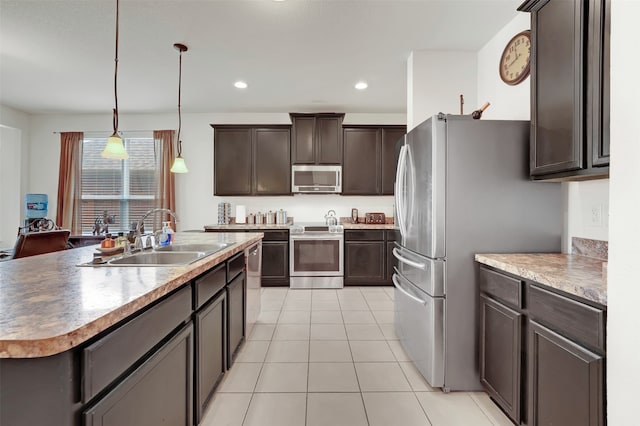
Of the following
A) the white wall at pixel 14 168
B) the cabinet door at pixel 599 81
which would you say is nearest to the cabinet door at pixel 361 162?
the cabinet door at pixel 599 81

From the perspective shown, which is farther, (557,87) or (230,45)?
(230,45)

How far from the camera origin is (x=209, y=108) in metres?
4.71

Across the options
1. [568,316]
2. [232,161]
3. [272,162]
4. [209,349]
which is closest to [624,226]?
[568,316]

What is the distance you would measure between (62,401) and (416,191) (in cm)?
201

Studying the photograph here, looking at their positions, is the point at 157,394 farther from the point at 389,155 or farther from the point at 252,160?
the point at 389,155

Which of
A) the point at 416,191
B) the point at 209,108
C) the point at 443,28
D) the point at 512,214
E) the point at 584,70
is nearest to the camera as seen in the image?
the point at 584,70

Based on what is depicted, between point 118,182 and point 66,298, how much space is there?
15.8ft

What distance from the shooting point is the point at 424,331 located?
1.96m

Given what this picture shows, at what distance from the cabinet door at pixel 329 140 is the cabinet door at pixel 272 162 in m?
0.49

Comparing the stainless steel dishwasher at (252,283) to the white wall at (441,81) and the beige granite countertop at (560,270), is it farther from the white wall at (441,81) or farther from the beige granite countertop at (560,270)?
the white wall at (441,81)

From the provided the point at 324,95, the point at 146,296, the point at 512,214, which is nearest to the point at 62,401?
the point at 146,296

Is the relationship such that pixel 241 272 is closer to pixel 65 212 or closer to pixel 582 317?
pixel 582 317

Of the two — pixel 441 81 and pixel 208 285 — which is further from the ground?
pixel 441 81

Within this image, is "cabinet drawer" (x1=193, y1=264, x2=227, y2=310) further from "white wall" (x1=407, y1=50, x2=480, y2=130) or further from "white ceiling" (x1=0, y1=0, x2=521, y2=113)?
"white wall" (x1=407, y1=50, x2=480, y2=130)
